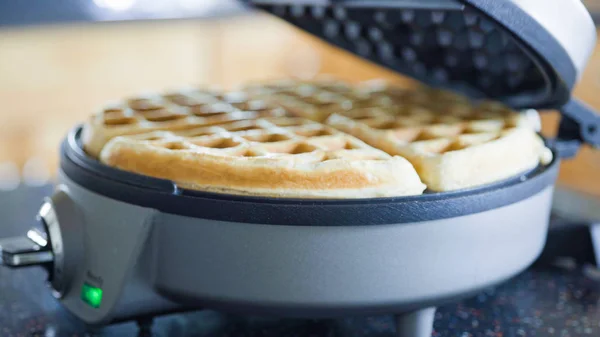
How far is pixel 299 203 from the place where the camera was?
0.84 metres

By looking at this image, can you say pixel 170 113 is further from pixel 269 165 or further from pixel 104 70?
pixel 104 70

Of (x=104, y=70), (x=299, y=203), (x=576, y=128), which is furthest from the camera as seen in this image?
(x=104, y=70)

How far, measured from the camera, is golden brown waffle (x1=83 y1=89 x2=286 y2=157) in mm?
1122

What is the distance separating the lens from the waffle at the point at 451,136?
0.96 metres

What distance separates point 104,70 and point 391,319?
8.46ft

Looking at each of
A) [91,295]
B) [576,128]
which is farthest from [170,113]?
[576,128]

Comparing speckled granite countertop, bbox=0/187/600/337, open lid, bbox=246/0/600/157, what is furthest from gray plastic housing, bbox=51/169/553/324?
open lid, bbox=246/0/600/157

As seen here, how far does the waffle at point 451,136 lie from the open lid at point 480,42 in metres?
0.05

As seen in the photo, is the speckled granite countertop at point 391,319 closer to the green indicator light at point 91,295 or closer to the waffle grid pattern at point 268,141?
the green indicator light at point 91,295

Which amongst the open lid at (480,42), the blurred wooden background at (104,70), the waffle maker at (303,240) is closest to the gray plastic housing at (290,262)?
the waffle maker at (303,240)

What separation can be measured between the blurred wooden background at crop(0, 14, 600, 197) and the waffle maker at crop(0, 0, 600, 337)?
6.10 ft

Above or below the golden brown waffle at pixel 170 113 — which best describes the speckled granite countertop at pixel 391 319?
below

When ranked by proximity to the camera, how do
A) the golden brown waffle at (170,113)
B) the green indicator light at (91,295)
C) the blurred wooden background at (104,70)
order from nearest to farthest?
the green indicator light at (91,295) → the golden brown waffle at (170,113) → the blurred wooden background at (104,70)

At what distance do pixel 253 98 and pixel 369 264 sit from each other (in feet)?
2.21
